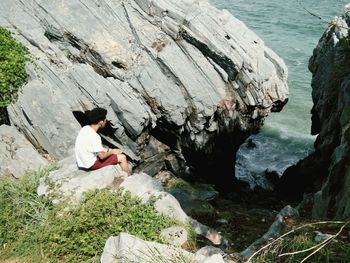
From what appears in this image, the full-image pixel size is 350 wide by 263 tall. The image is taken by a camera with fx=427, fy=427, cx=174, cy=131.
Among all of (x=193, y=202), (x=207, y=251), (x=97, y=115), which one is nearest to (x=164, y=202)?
(x=207, y=251)

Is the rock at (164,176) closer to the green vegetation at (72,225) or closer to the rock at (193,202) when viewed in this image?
the rock at (193,202)

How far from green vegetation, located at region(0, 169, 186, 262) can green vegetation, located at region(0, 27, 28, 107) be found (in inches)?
281

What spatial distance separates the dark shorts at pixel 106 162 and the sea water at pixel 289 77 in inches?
460

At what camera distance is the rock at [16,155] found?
14094mm

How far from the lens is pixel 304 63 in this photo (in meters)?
37.9

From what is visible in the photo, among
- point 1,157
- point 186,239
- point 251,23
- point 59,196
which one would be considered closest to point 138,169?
point 1,157

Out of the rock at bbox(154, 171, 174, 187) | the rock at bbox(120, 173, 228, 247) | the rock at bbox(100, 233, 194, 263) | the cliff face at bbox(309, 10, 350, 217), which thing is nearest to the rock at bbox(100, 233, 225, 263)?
the rock at bbox(100, 233, 194, 263)

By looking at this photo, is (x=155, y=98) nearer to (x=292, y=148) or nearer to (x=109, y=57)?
(x=109, y=57)

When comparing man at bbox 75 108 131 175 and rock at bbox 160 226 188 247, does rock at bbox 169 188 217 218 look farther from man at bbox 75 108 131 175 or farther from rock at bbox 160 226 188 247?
rock at bbox 160 226 188 247

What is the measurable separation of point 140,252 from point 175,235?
165cm

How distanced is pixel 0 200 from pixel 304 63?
3240cm

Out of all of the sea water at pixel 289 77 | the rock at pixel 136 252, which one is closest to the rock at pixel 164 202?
the rock at pixel 136 252

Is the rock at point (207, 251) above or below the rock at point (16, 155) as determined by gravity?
above

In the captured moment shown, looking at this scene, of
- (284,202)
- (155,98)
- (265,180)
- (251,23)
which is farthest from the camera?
(251,23)
